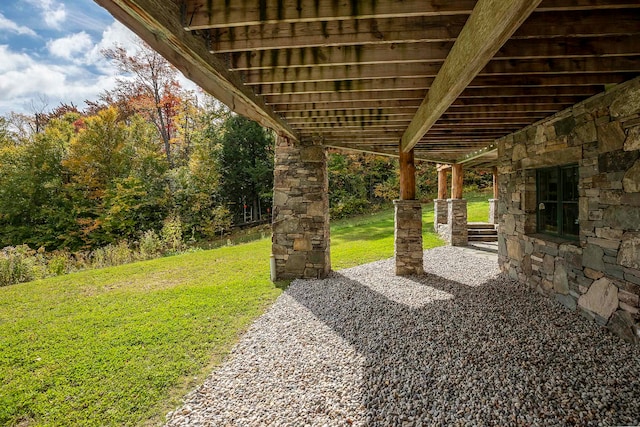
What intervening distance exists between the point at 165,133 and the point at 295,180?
15.6 m

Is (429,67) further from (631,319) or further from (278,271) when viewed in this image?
(278,271)

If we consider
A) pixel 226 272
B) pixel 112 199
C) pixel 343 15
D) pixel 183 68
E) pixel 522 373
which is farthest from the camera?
pixel 112 199

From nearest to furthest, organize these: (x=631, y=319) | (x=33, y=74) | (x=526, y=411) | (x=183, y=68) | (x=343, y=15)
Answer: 1. (x=343, y=15)
2. (x=526, y=411)
3. (x=183, y=68)
4. (x=631, y=319)
5. (x=33, y=74)

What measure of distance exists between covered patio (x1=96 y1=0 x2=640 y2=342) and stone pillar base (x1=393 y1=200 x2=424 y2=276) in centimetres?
2

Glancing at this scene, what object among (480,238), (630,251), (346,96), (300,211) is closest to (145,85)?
(300,211)

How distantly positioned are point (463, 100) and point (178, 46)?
11.1 feet

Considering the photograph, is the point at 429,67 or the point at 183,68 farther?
the point at 429,67

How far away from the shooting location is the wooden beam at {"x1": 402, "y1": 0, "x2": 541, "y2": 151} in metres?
1.32

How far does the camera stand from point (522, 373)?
2.57 m

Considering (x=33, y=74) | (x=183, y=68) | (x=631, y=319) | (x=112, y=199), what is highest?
(x=33, y=74)

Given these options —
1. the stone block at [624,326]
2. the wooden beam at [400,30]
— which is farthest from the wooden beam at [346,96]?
the stone block at [624,326]

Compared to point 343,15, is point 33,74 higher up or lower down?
higher up

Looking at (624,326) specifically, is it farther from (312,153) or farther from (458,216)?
(458,216)

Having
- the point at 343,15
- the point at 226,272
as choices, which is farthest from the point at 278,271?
the point at 343,15
